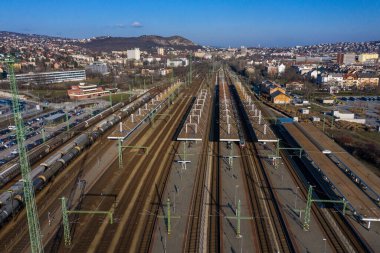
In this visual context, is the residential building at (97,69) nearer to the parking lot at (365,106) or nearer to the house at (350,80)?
the house at (350,80)

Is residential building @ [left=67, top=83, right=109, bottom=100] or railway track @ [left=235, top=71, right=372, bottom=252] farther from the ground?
residential building @ [left=67, top=83, right=109, bottom=100]

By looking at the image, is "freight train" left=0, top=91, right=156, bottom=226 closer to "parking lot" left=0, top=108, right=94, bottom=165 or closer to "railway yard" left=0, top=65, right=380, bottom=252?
"railway yard" left=0, top=65, right=380, bottom=252

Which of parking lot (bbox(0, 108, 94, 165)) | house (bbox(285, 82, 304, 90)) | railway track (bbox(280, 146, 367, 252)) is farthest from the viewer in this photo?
house (bbox(285, 82, 304, 90))

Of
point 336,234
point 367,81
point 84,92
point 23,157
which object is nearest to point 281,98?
point 367,81

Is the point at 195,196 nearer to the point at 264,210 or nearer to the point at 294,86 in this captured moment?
the point at 264,210

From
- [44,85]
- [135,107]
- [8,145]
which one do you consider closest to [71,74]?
[44,85]

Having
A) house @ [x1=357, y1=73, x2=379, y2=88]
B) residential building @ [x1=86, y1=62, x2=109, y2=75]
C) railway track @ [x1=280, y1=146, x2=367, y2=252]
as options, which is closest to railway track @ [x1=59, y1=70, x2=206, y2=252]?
railway track @ [x1=280, y1=146, x2=367, y2=252]
